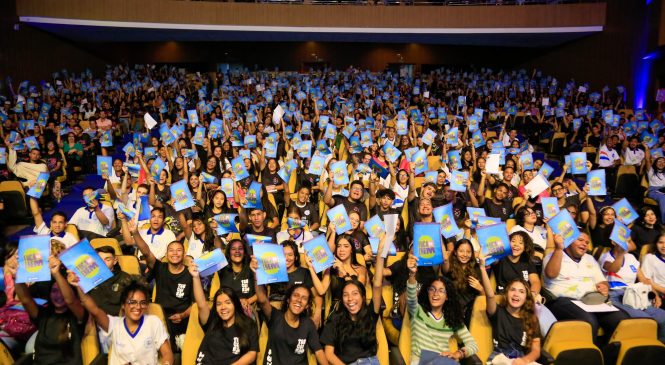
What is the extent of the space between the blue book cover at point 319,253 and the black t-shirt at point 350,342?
43 cm

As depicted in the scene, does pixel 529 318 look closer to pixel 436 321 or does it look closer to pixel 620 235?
pixel 436 321

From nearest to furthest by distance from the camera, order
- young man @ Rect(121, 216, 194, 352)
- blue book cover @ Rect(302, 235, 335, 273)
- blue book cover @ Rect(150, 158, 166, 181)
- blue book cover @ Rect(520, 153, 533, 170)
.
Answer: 1. blue book cover @ Rect(302, 235, 335, 273)
2. young man @ Rect(121, 216, 194, 352)
3. blue book cover @ Rect(150, 158, 166, 181)
4. blue book cover @ Rect(520, 153, 533, 170)

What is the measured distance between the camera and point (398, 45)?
72.7 feet

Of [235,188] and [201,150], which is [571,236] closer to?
[235,188]

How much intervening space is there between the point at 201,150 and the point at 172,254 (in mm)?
4952

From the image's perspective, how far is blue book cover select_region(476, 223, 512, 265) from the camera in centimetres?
425

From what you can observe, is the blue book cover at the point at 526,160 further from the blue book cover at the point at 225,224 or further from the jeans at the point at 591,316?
the blue book cover at the point at 225,224

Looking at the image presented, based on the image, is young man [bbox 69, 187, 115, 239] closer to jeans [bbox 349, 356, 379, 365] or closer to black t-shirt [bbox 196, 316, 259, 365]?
black t-shirt [bbox 196, 316, 259, 365]

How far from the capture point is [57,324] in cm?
352

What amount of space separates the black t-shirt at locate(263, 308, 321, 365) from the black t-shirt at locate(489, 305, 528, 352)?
1.31 metres

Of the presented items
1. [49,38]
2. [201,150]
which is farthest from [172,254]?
[49,38]

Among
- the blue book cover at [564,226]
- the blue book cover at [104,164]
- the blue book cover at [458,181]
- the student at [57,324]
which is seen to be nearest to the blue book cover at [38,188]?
the blue book cover at [104,164]

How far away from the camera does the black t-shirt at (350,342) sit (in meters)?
3.69

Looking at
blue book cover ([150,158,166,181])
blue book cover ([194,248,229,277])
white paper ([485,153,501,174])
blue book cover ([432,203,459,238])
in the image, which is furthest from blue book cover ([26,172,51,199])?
white paper ([485,153,501,174])
